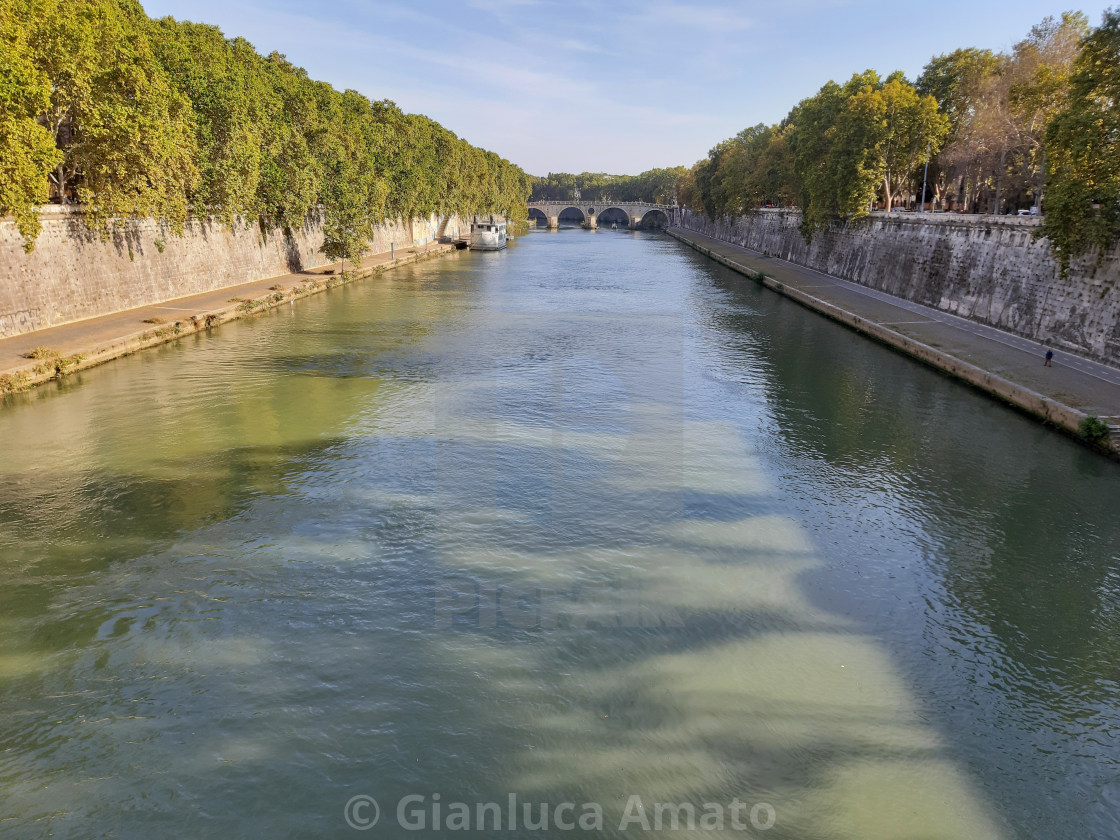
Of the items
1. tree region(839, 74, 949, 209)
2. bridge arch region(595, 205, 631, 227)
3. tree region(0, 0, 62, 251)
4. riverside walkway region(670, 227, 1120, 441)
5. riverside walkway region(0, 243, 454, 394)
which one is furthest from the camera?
bridge arch region(595, 205, 631, 227)

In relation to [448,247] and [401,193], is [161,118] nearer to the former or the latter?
[401,193]

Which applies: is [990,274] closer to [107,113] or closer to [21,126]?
[107,113]

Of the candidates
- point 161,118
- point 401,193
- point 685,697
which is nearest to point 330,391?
point 161,118

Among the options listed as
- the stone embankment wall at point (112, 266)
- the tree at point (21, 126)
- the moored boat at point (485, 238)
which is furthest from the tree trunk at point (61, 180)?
the moored boat at point (485, 238)

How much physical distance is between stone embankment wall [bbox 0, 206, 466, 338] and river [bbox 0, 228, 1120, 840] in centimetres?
498

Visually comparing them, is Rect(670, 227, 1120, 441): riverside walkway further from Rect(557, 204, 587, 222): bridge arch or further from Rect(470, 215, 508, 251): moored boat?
Rect(557, 204, 587, 222): bridge arch

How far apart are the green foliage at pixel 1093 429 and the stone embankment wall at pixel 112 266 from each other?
28.7m

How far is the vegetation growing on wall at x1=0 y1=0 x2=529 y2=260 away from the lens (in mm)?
18703

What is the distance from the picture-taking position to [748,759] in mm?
7074

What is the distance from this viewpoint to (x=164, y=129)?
79.0ft

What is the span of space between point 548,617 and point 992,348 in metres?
20.2

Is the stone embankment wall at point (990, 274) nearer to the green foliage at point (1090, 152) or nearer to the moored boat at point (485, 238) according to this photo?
the green foliage at point (1090, 152)

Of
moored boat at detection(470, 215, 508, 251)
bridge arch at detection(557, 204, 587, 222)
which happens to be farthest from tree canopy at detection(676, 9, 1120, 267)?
bridge arch at detection(557, 204, 587, 222)

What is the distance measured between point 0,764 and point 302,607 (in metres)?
3.40
